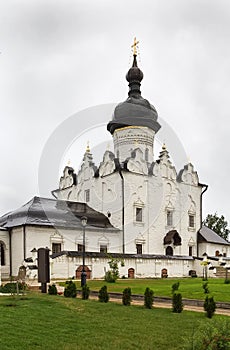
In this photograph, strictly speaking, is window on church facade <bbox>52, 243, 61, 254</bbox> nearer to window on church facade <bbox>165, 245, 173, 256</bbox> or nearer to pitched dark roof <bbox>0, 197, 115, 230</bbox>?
pitched dark roof <bbox>0, 197, 115, 230</bbox>

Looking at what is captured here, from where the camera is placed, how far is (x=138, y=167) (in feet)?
122

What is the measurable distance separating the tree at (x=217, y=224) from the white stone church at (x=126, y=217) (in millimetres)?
13811

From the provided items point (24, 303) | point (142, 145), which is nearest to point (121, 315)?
point (24, 303)

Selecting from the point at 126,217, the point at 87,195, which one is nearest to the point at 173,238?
the point at 126,217

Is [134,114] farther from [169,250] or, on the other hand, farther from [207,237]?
[207,237]

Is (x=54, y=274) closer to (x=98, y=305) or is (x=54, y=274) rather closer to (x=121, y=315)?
(x=98, y=305)

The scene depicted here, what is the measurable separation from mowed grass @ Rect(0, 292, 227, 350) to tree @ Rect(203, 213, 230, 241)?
45005mm

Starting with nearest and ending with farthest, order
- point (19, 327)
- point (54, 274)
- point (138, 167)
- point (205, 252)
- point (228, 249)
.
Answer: point (19, 327), point (54, 274), point (138, 167), point (205, 252), point (228, 249)

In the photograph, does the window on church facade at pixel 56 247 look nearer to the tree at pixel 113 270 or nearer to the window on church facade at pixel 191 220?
the tree at pixel 113 270

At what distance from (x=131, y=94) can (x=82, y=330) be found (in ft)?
113

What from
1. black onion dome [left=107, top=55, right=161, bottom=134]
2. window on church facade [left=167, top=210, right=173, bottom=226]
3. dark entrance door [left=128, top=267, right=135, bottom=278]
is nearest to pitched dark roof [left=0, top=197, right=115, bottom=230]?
dark entrance door [left=128, top=267, right=135, bottom=278]

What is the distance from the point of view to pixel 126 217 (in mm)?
35344

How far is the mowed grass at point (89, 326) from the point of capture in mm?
8797

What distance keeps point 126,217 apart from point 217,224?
25424 mm
